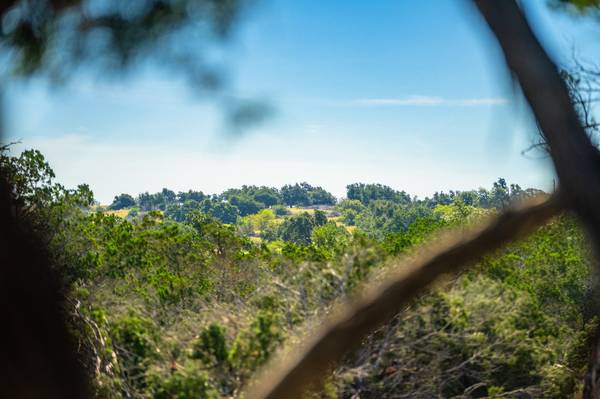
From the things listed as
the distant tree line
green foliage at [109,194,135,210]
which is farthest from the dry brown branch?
green foliage at [109,194,135,210]

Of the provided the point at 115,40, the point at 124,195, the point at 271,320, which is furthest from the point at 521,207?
the point at 124,195

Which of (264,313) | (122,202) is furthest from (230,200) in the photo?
(264,313)

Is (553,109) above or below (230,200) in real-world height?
below

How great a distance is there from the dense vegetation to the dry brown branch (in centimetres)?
8

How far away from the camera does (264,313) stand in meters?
5.21

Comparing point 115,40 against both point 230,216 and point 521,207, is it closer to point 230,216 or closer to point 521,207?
point 521,207

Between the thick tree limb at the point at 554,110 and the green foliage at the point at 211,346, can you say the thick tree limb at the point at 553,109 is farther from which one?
the green foliage at the point at 211,346

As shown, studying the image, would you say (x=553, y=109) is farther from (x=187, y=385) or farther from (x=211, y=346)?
(x=211, y=346)

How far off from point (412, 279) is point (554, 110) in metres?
0.27

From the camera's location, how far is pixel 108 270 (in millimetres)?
9805

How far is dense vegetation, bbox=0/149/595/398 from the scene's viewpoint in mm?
4836

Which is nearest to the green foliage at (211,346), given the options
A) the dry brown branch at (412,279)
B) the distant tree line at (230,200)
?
the dry brown branch at (412,279)

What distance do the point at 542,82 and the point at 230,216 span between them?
8316 cm

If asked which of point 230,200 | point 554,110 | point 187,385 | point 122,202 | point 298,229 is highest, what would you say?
point 122,202
